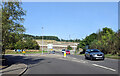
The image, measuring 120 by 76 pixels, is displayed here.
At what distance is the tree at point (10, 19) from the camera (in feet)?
52.6

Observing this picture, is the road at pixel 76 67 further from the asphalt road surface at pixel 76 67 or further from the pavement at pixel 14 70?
the pavement at pixel 14 70

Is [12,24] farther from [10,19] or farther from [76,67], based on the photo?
[76,67]

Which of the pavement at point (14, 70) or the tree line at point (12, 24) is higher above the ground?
the tree line at point (12, 24)

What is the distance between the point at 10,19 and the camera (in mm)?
17750

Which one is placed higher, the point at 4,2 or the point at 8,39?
the point at 4,2

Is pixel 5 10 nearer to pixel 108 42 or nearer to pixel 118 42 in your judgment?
pixel 118 42

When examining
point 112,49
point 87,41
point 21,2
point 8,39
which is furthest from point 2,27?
point 87,41

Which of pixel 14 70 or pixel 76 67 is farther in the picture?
pixel 76 67

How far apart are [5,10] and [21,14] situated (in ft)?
7.08

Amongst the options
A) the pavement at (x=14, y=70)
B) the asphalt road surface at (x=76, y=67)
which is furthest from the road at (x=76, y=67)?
the pavement at (x=14, y=70)

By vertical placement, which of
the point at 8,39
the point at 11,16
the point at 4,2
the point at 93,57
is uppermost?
the point at 4,2

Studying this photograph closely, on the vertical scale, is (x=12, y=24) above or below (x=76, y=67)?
above

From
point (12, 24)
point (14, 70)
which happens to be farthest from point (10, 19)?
point (14, 70)

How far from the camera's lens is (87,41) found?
59.7m
